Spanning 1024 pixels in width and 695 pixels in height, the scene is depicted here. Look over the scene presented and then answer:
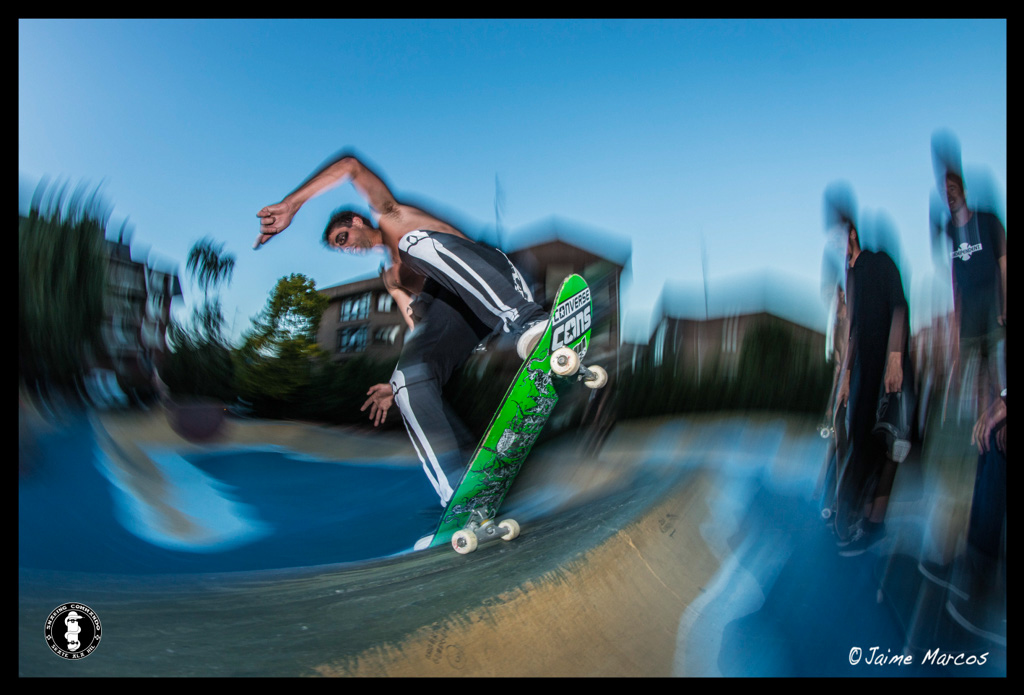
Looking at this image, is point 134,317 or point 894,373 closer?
point 894,373

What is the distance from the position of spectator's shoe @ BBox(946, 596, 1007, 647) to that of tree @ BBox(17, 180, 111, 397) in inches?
187

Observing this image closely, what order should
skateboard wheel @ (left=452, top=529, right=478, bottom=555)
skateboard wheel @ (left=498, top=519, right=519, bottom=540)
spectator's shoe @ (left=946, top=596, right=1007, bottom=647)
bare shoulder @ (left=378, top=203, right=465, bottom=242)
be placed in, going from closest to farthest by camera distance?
spectator's shoe @ (left=946, top=596, right=1007, bottom=647), skateboard wheel @ (left=452, top=529, right=478, bottom=555), skateboard wheel @ (left=498, top=519, right=519, bottom=540), bare shoulder @ (left=378, top=203, right=465, bottom=242)

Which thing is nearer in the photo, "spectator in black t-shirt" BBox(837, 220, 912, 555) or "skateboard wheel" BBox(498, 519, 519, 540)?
"spectator in black t-shirt" BBox(837, 220, 912, 555)

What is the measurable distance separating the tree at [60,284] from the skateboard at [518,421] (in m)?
2.55

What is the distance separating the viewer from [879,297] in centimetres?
Result: 282

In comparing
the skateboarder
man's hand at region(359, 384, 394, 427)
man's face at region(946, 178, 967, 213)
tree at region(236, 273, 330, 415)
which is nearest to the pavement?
man's hand at region(359, 384, 394, 427)

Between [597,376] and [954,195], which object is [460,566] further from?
[954,195]

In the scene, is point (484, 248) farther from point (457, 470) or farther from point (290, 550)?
point (290, 550)

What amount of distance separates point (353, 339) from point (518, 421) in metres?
1.38

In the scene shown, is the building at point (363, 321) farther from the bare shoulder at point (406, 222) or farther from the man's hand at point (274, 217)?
the man's hand at point (274, 217)

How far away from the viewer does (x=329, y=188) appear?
3.65 m

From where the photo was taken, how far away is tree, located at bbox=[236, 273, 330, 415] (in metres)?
3.66

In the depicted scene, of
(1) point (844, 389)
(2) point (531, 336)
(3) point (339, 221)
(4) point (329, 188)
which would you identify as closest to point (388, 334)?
(3) point (339, 221)

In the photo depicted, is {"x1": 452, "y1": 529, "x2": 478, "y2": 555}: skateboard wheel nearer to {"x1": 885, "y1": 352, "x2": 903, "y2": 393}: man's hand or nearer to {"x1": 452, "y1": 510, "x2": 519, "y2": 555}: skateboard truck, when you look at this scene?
{"x1": 452, "y1": 510, "x2": 519, "y2": 555}: skateboard truck
